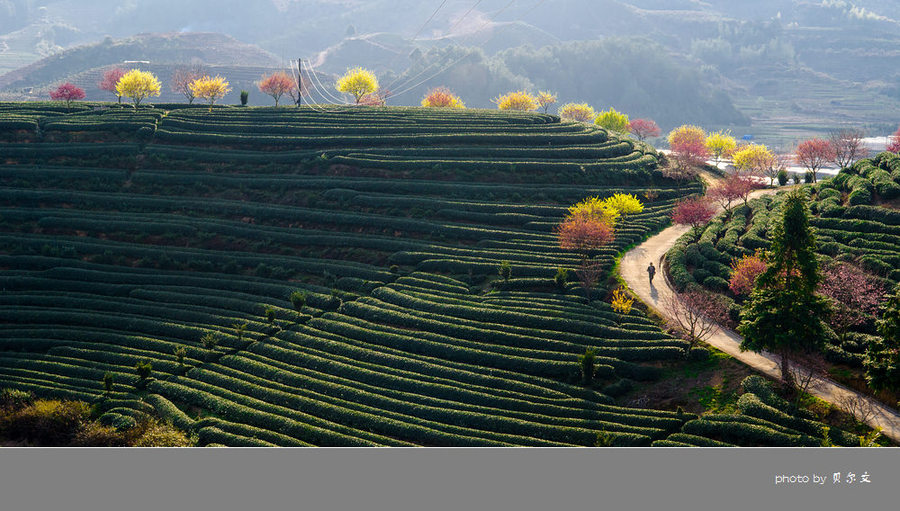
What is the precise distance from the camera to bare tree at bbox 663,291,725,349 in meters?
50.4

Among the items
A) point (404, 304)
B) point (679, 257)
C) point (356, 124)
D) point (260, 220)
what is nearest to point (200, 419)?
point (404, 304)

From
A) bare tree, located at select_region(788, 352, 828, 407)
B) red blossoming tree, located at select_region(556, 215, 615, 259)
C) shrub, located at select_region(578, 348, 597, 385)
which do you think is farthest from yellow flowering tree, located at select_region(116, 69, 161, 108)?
bare tree, located at select_region(788, 352, 828, 407)

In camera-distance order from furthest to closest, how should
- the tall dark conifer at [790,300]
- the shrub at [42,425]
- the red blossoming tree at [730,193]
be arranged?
the red blossoming tree at [730,193]
the tall dark conifer at [790,300]
the shrub at [42,425]

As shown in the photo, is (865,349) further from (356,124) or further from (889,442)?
(356,124)

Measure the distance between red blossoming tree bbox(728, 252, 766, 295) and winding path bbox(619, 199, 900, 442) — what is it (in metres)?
3.48

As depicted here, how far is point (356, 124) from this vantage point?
101m

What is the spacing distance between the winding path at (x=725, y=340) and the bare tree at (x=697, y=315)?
0.66 m

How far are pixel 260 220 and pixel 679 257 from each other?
4613 centimetres

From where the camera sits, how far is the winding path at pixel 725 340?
Result: 40.7 metres

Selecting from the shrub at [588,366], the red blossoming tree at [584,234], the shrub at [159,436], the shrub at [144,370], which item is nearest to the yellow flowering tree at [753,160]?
the red blossoming tree at [584,234]

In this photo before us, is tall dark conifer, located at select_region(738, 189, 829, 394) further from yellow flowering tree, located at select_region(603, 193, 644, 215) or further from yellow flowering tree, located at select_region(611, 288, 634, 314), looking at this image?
yellow flowering tree, located at select_region(603, 193, 644, 215)

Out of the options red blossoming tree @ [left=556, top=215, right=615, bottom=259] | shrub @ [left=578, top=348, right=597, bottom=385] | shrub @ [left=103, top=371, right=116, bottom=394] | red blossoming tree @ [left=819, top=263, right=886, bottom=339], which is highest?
red blossoming tree @ [left=556, top=215, right=615, bottom=259]

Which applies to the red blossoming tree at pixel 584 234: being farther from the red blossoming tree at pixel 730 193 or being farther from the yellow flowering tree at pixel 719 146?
the yellow flowering tree at pixel 719 146

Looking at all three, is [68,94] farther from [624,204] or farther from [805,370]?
[805,370]
